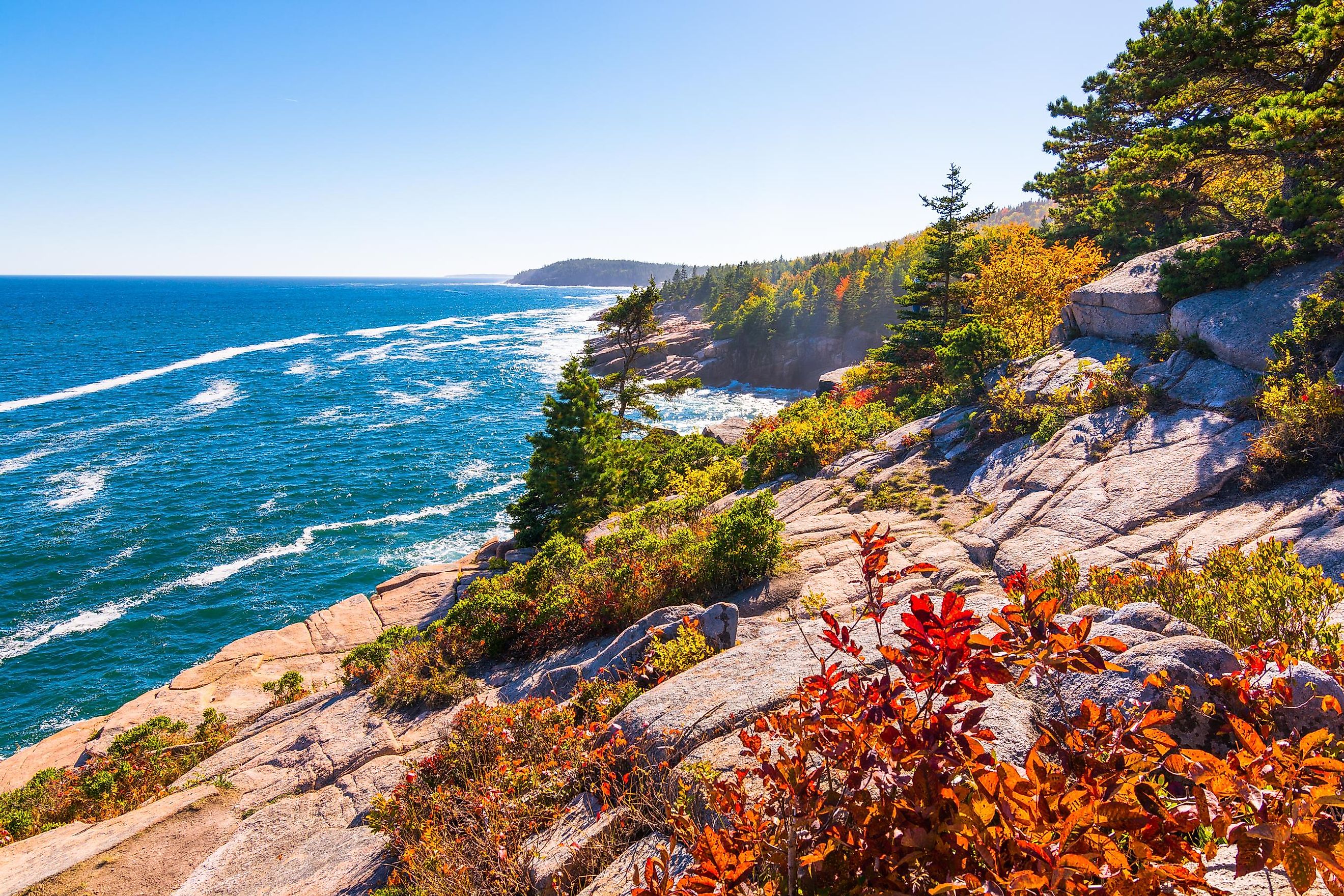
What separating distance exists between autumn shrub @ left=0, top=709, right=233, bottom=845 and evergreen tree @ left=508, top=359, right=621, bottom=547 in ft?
36.2

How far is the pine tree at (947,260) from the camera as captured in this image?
24.3 metres

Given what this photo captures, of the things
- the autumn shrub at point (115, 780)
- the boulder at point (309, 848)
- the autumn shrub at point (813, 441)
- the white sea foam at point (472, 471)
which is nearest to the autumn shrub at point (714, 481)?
the autumn shrub at point (813, 441)

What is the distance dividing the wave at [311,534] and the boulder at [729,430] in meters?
13.8

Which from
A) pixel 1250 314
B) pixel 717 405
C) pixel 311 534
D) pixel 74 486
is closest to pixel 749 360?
pixel 717 405

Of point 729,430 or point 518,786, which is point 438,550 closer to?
point 729,430

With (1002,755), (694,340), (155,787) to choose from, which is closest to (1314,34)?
(1002,755)

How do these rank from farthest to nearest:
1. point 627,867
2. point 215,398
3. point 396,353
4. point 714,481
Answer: point 396,353, point 215,398, point 714,481, point 627,867

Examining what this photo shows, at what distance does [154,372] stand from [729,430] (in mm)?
76423

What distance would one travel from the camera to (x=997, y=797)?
2.03m

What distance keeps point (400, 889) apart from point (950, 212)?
28401 mm

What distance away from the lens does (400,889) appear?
5.88m

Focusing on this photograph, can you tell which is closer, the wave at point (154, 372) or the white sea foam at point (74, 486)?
the white sea foam at point (74, 486)

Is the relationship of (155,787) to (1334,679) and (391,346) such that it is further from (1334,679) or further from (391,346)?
(391,346)

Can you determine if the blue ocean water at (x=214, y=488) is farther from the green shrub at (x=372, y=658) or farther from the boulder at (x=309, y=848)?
the boulder at (x=309, y=848)
